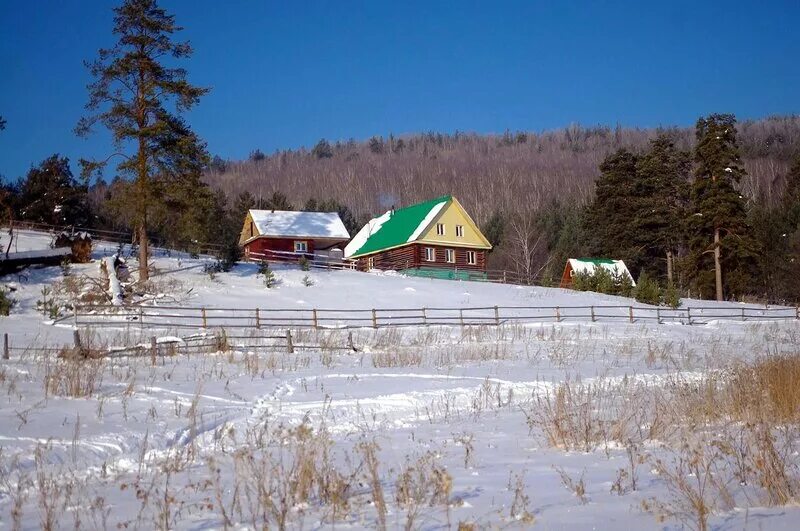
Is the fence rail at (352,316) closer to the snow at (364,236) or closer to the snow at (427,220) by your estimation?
the snow at (427,220)

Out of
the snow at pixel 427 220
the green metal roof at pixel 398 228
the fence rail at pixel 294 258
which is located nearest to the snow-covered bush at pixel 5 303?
the fence rail at pixel 294 258

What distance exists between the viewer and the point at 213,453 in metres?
6.95

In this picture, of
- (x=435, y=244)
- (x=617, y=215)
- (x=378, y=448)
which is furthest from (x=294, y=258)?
(x=378, y=448)

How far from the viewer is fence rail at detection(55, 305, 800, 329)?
29219 mm

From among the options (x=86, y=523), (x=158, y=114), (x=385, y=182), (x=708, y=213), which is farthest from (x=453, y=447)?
(x=385, y=182)

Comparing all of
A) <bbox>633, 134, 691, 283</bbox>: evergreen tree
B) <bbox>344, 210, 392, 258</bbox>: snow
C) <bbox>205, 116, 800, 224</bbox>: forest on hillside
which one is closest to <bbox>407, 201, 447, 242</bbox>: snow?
<bbox>344, 210, 392, 258</bbox>: snow

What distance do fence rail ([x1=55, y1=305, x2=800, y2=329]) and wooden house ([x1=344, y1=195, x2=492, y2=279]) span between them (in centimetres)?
1763

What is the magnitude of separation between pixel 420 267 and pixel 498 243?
3137 cm

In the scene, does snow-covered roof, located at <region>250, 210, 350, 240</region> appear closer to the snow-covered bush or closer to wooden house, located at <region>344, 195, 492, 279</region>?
wooden house, located at <region>344, 195, 492, 279</region>

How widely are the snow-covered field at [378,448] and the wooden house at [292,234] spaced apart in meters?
41.9

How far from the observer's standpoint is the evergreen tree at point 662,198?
57.6 m

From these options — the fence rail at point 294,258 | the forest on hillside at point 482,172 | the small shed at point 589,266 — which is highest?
the forest on hillside at point 482,172

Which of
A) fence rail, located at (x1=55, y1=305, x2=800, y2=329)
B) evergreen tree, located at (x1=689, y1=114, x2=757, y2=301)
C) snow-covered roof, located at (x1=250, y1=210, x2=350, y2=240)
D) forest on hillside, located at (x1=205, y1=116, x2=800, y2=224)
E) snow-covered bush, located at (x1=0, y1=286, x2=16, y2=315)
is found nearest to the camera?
snow-covered bush, located at (x1=0, y1=286, x2=16, y2=315)

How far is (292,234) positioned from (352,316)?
85.1ft
